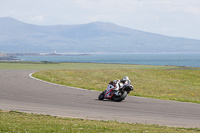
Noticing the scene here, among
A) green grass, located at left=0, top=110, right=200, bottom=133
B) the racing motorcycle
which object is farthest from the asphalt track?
green grass, located at left=0, top=110, right=200, bottom=133

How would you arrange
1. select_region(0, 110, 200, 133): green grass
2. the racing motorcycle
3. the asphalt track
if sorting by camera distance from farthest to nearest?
the racing motorcycle < the asphalt track < select_region(0, 110, 200, 133): green grass

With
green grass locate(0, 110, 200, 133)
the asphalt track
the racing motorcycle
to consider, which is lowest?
green grass locate(0, 110, 200, 133)

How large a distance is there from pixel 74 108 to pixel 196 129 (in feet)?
21.5

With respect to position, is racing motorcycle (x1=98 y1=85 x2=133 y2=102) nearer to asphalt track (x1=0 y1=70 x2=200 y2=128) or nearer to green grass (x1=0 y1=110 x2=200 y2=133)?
asphalt track (x1=0 y1=70 x2=200 y2=128)

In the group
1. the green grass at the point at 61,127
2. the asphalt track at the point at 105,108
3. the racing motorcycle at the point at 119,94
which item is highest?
the racing motorcycle at the point at 119,94

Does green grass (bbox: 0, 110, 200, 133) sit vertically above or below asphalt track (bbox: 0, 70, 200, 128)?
below

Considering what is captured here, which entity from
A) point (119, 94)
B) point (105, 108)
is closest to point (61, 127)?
point (105, 108)

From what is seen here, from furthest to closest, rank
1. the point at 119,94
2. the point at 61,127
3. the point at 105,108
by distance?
1. the point at 119,94
2. the point at 105,108
3. the point at 61,127

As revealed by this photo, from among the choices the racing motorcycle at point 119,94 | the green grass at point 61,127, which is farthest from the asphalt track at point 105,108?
the green grass at point 61,127

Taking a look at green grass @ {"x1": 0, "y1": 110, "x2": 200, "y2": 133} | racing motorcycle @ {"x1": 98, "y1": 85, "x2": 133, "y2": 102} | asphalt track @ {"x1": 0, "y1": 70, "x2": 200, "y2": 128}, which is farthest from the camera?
racing motorcycle @ {"x1": 98, "y1": 85, "x2": 133, "y2": 102}

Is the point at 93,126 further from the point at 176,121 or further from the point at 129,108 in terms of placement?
the point at 129,108

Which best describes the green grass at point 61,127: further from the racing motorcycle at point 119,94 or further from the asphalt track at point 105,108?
the racing motorcycle at point 119,94

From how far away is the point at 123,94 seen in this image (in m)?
20.8

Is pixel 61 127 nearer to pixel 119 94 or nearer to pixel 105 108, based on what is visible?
pixel 105 108
